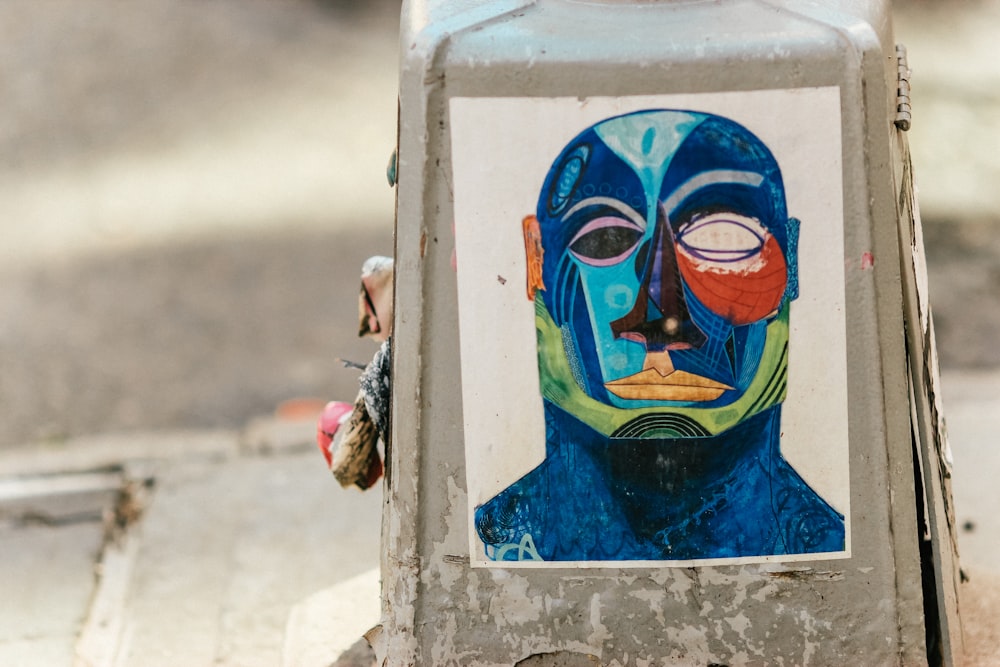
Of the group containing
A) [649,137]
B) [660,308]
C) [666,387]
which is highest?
[649,137]

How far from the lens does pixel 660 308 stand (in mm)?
2266

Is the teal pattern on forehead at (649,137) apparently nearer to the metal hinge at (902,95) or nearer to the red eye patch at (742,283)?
the red eye patch at (742,283)

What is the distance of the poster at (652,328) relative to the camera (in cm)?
220

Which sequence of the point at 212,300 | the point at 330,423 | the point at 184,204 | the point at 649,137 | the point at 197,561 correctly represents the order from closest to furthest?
the point at 649,137
the point at 330,423
the point at 197,561
the point at 212,300
the point at 184,204

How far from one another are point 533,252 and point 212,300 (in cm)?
358

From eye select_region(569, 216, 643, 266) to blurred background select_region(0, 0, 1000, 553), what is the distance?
1781 millimetres

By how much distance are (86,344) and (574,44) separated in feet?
12.1

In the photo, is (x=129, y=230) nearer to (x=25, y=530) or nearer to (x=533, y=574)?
(x=25, y=530)

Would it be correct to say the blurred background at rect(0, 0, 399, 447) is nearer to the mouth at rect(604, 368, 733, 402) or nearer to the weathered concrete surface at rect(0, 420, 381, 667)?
the weathered concrete surface at rect(0, 420, 381, 667)

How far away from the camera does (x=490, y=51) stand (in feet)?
7.16

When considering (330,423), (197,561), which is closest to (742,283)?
(330,423)

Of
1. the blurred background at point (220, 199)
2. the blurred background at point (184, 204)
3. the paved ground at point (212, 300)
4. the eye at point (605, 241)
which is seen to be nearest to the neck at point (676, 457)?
the eye at point (605, 241)

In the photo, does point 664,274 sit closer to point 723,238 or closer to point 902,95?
point 723,238

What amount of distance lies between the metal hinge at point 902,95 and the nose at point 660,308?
0.47 m
